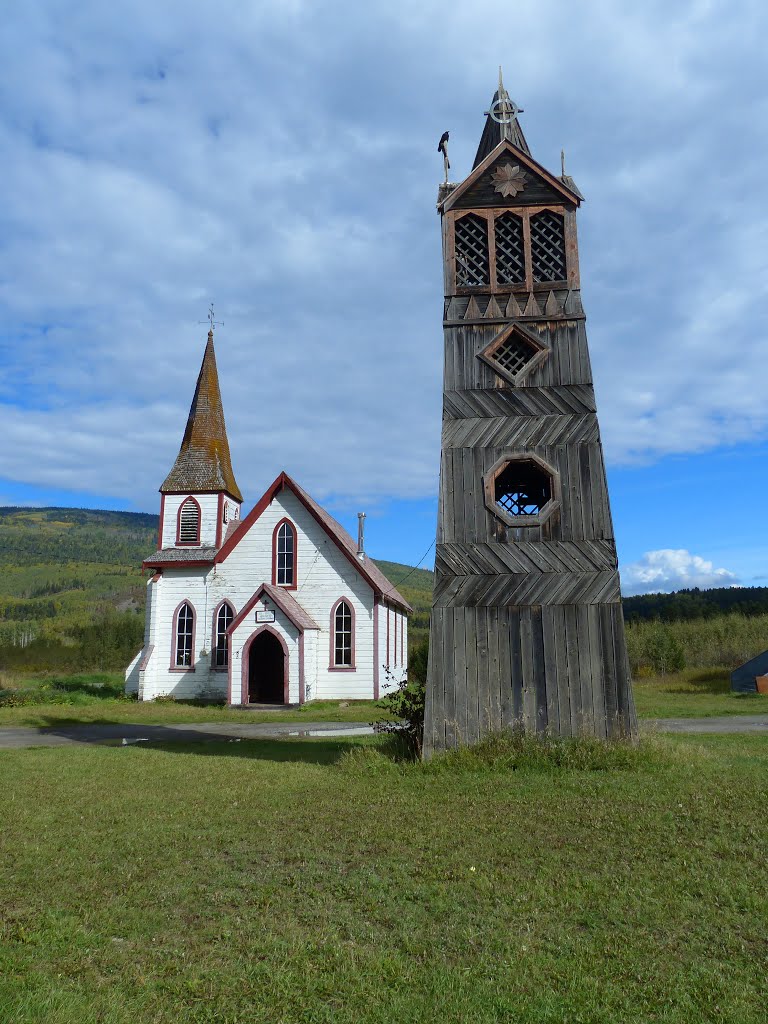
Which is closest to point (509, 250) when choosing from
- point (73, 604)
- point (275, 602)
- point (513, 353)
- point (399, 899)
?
point (513, 353)

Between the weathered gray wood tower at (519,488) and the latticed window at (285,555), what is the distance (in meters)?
15.8

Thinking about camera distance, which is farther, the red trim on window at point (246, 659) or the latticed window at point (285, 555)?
the latticed window at point (285, 555)

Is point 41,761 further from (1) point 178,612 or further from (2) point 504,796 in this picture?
(1) point 178,612

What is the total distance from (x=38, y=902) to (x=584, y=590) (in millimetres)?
7716

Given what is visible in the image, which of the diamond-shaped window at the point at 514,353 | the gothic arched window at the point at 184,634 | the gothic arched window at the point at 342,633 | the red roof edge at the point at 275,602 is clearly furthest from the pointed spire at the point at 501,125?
the gothic arched window at the point at 184,634

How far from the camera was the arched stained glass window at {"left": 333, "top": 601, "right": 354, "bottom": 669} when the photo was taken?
26.4 metres

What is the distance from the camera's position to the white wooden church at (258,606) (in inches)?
973

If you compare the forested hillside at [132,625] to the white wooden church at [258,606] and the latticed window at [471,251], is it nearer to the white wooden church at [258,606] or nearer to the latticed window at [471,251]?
the white wooden church at [258,606]

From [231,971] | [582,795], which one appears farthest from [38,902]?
[582,795]

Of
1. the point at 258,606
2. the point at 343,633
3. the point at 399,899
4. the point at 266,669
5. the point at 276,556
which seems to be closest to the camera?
the point at 399,899

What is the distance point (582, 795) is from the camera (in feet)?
26.4

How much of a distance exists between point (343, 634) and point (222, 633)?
16.1ft

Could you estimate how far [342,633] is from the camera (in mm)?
26594

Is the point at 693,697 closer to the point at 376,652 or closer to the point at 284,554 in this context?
the point at 376,652
